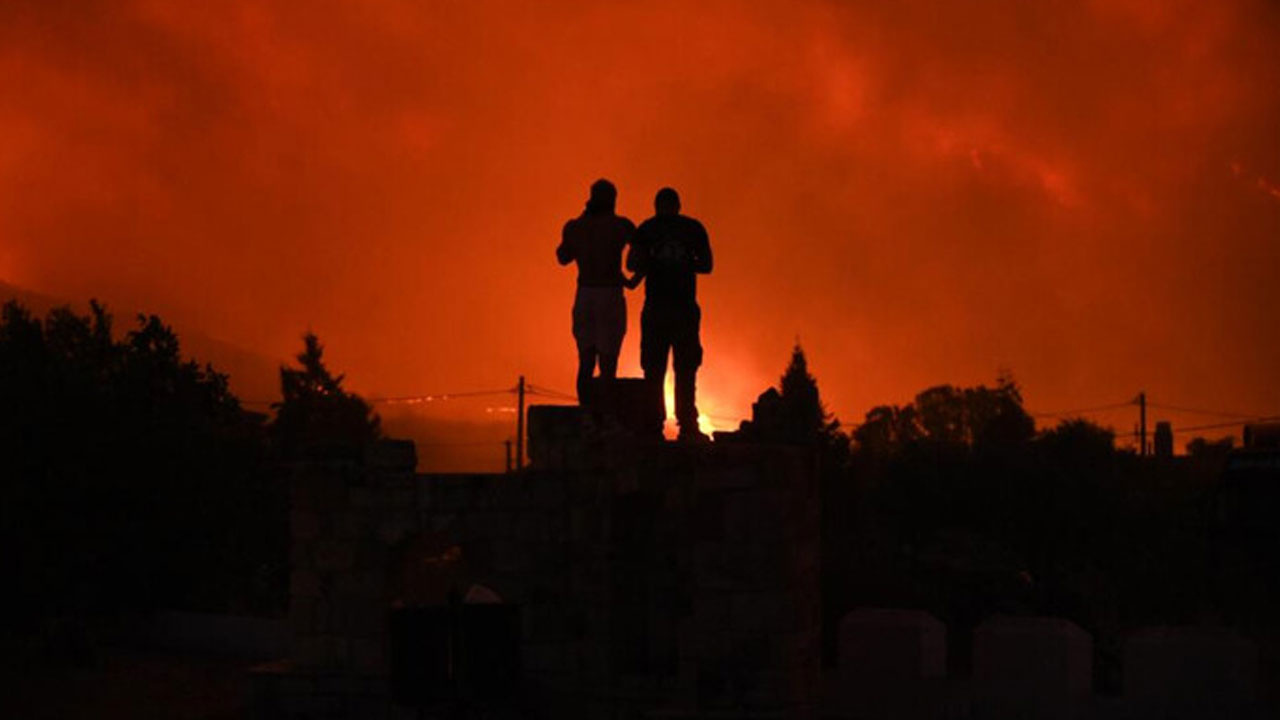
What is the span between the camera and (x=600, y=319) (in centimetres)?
2078

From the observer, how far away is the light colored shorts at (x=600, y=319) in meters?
20.8

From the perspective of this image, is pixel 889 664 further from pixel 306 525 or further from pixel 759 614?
pixel 306 525

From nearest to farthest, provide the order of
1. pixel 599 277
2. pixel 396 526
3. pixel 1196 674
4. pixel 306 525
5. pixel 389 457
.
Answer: pixel 1196 674
pixel 599 277
pixel 396 526
pixel 389 457
pixel 306 525

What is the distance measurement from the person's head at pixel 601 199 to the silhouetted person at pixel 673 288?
0.80m

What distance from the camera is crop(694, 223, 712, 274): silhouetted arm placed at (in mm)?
20062

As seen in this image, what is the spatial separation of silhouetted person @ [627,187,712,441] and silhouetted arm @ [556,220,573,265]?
929 mm

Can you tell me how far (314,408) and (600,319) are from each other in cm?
7609

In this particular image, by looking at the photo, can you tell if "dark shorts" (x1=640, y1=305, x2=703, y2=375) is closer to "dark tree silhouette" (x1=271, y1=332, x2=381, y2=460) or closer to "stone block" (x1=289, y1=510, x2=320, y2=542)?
"stone block" (x1=289, y1=510, x2=320, y2=542)

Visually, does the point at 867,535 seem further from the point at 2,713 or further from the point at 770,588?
the point at 770,588

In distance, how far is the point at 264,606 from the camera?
143 feet

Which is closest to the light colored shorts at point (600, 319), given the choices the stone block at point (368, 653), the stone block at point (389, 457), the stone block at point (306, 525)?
the stone block at point (389, 457)

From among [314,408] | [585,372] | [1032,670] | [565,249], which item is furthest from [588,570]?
[314,408]

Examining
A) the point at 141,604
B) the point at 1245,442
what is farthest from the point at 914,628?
the point at 1245,442

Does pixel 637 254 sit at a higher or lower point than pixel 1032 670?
higher
